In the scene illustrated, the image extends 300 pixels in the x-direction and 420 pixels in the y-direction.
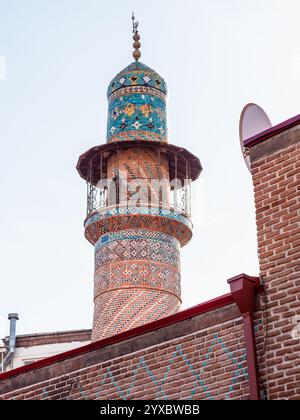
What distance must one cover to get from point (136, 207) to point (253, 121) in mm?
9613

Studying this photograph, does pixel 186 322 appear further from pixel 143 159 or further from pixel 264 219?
pixel 143 159

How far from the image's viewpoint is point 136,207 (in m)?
20.2

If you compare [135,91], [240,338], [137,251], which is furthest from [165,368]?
[135,91]

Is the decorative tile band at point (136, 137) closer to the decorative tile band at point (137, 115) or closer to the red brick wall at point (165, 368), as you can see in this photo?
the decorative tile band at point (137, 115)

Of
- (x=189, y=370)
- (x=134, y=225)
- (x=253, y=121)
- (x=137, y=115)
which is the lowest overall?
(x=189, y=370)

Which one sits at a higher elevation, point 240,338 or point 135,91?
point 135,91

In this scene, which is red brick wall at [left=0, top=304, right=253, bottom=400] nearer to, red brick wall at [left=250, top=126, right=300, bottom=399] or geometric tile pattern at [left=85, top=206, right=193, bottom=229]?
red brick wall at [left=250, top=126, right=300, bottom=399]

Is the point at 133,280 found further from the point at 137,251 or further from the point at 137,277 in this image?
the point at 137,251

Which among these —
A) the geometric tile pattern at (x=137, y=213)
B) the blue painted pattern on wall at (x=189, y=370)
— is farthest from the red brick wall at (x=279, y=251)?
the geometric tile pattern at (x=137, y=213)

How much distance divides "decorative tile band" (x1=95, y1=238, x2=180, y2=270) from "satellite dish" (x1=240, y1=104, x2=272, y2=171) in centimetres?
904

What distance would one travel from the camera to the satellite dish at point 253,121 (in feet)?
35.1

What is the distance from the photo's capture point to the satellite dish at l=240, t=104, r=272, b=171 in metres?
10.7

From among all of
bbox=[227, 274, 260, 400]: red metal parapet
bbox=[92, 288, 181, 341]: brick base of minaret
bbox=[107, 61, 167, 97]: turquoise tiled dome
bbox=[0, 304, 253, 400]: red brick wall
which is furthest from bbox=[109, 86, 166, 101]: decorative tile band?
bbox=[227, 274, 260, 400]: red metal parapet

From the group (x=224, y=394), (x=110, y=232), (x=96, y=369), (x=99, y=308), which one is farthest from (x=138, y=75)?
(x=224, y=394)
